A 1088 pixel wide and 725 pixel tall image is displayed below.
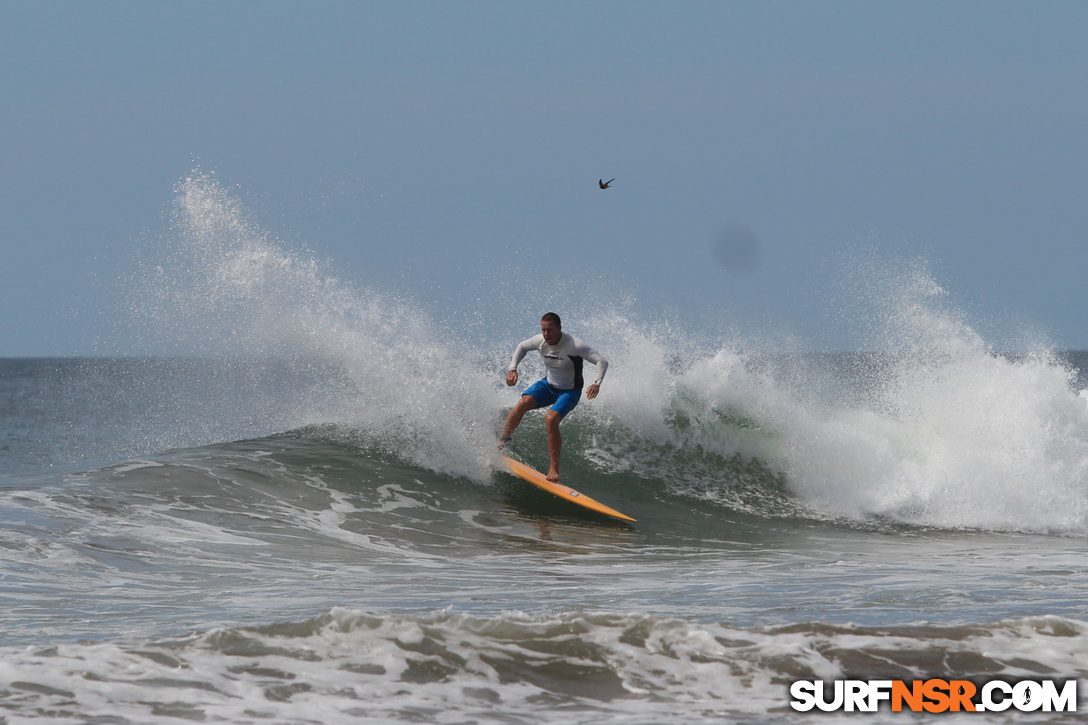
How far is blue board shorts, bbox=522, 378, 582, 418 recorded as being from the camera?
10.5 m

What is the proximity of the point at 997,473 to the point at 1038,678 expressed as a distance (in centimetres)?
799

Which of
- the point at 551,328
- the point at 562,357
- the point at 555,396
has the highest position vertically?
the point at 551,328

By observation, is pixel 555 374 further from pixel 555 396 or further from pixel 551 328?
pixel 551 328

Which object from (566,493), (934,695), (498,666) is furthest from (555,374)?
(934,695)

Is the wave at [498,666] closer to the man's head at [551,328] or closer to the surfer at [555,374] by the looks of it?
the surfer at [555,374]

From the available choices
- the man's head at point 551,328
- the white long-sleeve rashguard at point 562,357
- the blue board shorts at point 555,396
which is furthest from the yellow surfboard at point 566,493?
the man's head at point 551,328

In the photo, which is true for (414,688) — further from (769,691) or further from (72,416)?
(72,416)

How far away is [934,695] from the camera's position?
175 inches

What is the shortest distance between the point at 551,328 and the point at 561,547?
261cm

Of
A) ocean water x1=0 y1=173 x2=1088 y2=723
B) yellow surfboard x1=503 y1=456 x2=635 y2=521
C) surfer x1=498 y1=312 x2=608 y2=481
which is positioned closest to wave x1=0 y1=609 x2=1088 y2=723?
ocean water x1=0 y1=173 x2=1088 y2=723

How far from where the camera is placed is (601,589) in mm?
6551

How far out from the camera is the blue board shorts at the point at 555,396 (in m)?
10.5

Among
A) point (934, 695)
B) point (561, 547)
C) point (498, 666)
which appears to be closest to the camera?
point (934, 695)

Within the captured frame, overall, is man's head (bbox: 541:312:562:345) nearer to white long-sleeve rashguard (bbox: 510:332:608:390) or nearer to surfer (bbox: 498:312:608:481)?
surfer (bbox: 498:312:608:481)
